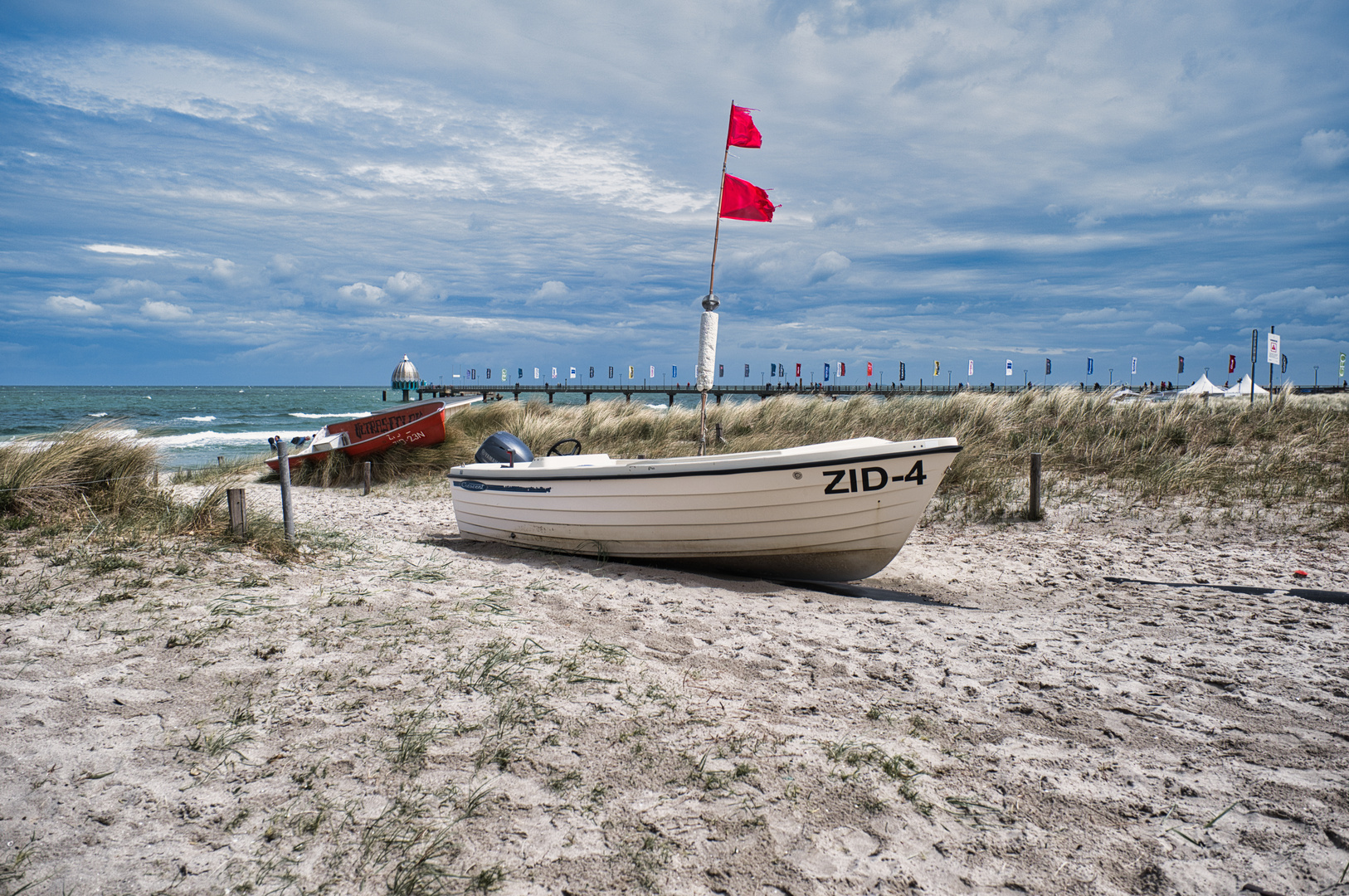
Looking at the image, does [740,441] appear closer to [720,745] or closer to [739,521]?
[739,521]

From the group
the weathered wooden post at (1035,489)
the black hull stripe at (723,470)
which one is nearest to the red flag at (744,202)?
the black hull stripe at (723,470)

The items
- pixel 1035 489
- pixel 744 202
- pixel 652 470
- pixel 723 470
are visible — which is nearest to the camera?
pixel 723 470

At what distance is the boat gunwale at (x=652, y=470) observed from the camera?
18.4 feet

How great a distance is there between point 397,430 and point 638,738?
11252mm

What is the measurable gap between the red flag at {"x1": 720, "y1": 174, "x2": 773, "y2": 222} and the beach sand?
5070 mm

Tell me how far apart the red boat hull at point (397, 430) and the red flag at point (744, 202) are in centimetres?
709

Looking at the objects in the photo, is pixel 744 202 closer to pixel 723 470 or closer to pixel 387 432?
pixel 723 470

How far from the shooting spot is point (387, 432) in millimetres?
13203

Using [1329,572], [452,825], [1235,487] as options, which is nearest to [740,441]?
[1235,487]

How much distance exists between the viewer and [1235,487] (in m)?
9.33

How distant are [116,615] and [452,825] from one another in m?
3.21

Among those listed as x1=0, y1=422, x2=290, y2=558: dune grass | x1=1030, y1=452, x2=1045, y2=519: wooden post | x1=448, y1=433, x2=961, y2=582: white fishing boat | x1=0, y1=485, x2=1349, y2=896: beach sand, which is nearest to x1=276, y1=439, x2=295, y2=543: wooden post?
x1=0, y1=422, x2=290, y2=558: dune grass

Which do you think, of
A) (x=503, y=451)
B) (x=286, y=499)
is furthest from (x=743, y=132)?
(x=286, y=499)

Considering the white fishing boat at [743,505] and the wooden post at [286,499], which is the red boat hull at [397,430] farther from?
the wooden post at [286,499]
